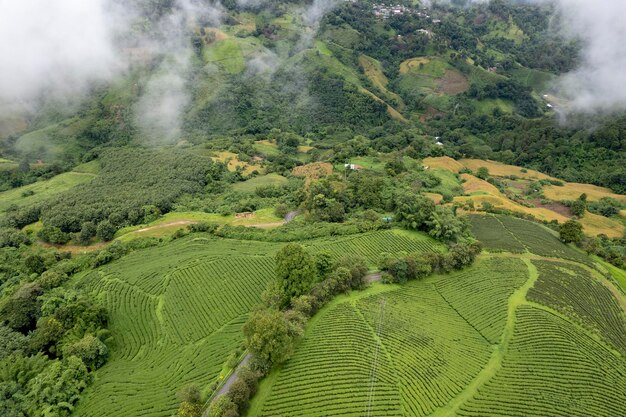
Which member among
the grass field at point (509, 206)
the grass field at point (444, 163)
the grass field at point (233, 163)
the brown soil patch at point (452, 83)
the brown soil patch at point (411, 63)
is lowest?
the grass field at point (233, 163)

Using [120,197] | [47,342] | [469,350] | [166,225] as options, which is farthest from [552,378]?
[120,197]

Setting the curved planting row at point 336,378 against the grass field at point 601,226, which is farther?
the grass field at point 601,226

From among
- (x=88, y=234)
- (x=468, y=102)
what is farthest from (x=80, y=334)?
(x=468, y=102)

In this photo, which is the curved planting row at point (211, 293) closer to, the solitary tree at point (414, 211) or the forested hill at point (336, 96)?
the solitary tree at point (414, 211)

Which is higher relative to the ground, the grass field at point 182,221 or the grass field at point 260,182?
the grass field at point 260,182

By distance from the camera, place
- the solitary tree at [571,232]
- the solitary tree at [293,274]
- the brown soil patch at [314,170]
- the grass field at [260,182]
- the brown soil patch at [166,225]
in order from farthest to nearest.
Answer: the brown soil patch at [314,170] < the grass field at [260,182] < the brown soil patch at [166,225] < the solitary tree at [571,232] < the solitary tree at [293,274]

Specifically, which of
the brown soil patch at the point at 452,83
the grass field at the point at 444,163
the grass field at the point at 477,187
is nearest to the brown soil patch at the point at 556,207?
the grass field at the point at 477,187

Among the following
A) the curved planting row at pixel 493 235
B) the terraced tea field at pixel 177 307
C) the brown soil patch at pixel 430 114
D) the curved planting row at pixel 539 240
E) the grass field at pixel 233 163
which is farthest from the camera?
the brown soil patch at pixel 430 114

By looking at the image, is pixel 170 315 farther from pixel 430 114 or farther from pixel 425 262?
pixel 430 114

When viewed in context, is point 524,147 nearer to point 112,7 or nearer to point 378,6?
point 378,6
